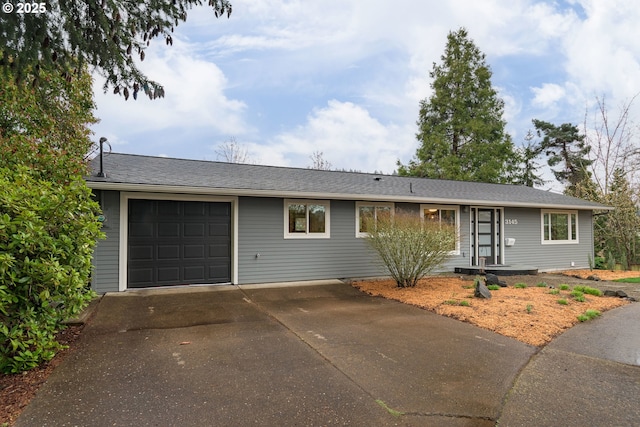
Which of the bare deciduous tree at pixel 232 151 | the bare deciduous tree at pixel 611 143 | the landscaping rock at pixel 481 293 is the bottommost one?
the landscaping rock at pixel 481 293

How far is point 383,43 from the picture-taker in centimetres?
1229

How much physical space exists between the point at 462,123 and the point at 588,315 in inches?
771

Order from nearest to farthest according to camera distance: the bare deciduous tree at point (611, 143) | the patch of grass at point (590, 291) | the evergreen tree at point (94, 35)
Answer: the evergreen tree at point (94, 35) < the patch of grass at point (590, 291) < the bare deciduous tree at point (611, 143)

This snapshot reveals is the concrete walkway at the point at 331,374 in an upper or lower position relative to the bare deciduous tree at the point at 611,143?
lower

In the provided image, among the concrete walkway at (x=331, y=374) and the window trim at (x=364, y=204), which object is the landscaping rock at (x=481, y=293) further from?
the window trim at (x=364, y=204)

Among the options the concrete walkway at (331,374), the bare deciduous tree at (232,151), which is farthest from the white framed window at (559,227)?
the bare deciduous tree at (232,151)

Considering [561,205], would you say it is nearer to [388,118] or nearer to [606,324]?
[606,324]

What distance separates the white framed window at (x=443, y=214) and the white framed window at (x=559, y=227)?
384 cm

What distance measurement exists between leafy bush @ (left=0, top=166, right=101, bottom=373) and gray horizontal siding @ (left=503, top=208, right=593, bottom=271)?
11783mm

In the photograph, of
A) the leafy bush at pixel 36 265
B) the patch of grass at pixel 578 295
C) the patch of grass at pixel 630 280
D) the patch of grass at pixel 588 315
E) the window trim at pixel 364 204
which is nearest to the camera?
the leafy bush at pixel 36 265

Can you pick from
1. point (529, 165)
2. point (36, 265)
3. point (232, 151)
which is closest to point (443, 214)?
point (36, 265)

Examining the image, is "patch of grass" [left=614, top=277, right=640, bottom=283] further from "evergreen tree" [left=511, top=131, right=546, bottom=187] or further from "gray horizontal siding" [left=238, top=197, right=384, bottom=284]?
"evergreen tree" [left=511, top=131, right=546, bottom=187]

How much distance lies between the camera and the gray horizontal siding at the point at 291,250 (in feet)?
27.1

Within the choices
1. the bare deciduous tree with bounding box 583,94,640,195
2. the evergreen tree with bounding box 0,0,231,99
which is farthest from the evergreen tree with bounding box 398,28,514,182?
the evergreen tree with bounding box 0,0,231,99
